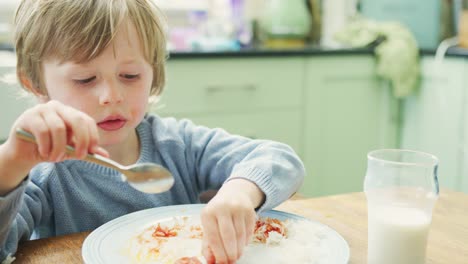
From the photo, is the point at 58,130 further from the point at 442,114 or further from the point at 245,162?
the point at 442,114

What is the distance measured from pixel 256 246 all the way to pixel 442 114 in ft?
6.46

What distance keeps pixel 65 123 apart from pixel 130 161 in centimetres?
50

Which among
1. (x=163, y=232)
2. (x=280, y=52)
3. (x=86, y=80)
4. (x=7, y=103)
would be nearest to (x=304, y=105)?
(x=280, y=52)

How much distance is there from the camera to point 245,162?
956 millimetres

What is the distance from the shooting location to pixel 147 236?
2.66 feet

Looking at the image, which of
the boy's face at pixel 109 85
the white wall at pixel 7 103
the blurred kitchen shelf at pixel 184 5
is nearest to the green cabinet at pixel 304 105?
the white wall at pixel 7 103

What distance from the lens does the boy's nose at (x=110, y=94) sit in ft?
3.17

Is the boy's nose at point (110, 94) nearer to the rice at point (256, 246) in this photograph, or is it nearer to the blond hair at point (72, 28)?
the blond hair at point (72, 28)

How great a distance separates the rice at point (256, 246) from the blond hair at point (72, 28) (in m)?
0.36

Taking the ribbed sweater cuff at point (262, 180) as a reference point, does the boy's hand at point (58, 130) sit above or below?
above

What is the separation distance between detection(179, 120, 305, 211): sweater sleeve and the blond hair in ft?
0.66

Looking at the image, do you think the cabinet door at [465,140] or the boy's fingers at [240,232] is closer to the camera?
the boy's fingers at [240,232]

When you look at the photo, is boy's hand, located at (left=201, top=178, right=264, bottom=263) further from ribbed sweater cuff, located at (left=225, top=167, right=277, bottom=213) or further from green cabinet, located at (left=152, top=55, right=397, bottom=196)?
green cabinet, located at (left=152, top=55, right=397, bottom=196)

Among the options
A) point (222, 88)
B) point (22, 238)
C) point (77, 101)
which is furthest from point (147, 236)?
point (222, 88)
